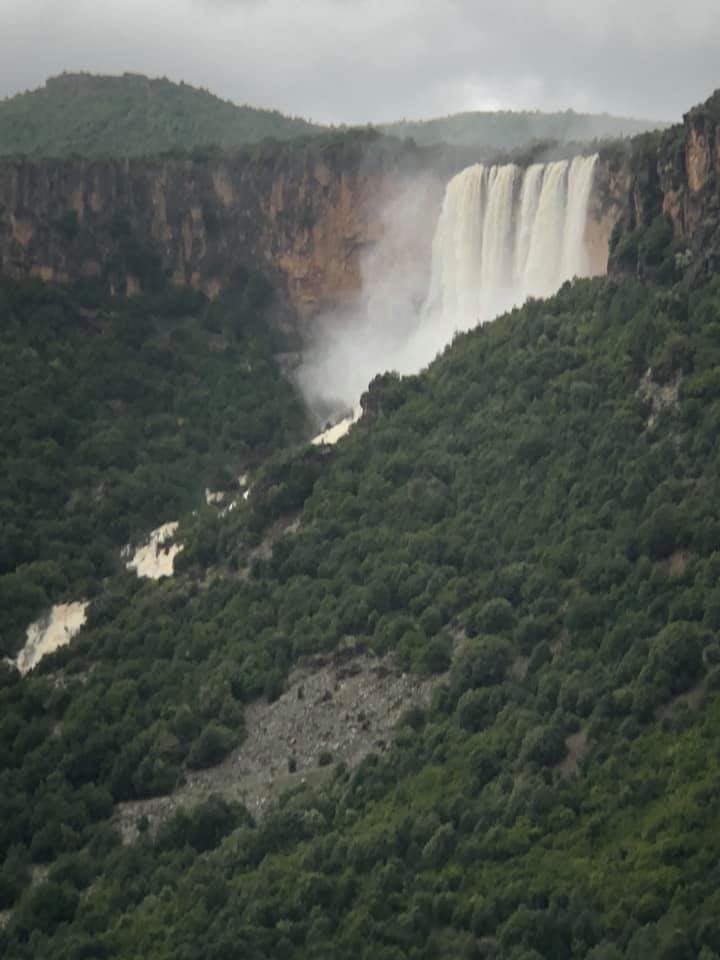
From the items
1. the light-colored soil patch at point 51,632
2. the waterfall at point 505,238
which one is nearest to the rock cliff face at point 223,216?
the waterfall at point 505,238

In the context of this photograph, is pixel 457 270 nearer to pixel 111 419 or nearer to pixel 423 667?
pixel 111 419

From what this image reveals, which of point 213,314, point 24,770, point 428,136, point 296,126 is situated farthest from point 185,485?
point 296,126

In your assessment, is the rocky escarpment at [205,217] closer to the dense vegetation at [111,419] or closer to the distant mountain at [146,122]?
the dense vegetation at [111,419]

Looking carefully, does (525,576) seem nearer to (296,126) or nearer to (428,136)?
(428,136)

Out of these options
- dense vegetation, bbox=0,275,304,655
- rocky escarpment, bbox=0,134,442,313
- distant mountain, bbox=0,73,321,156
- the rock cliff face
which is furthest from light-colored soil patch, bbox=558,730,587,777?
distant mountain, bbox=0,73,321,156

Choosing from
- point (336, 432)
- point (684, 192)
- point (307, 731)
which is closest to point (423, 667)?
point (307, 731)

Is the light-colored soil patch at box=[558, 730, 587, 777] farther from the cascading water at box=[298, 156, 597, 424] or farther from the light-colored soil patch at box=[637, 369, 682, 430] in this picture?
the cascading water at box=[298, 156, 597, 424]
